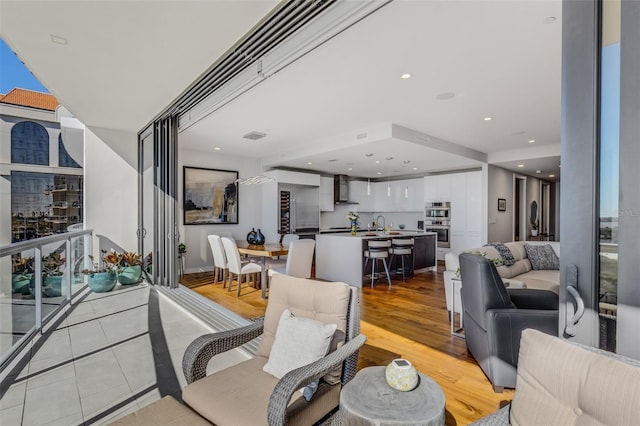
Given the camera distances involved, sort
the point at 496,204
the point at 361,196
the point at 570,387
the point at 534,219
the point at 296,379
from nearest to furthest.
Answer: the point at 570,387 < the point at 296,379 < the point at 496,204 < the point at 534,219 < the point at 361,196

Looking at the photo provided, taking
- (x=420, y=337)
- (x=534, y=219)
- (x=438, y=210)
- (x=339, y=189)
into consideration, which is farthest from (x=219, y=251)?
(x=534, y=219)

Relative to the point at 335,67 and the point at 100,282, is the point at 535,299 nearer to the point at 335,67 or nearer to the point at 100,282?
the point at 335,67

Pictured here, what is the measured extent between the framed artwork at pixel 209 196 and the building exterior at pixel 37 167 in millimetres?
1876

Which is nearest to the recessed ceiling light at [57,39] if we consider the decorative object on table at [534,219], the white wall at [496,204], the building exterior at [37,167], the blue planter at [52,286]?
the building exterior at [37,167]

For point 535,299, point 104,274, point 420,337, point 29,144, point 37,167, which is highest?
point 29,144

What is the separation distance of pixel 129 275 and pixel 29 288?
1.92 meters

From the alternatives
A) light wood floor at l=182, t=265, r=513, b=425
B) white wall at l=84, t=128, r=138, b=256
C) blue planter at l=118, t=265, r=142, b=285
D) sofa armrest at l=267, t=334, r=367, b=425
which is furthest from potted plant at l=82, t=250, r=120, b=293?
sofa armrest at l=267, t=334, r=367, b=425

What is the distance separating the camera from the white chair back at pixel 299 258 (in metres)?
4.35

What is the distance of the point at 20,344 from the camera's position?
2.77 meters

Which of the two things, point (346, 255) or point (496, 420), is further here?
point (346, 255)

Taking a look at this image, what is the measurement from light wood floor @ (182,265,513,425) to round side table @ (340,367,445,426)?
81cm

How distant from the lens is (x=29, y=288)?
3.19 meters

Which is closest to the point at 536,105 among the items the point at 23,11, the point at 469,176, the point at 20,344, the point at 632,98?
the point at 632,98

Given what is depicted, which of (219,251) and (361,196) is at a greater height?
(361,196)
